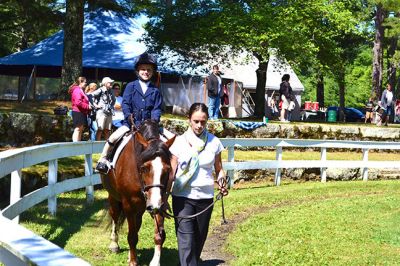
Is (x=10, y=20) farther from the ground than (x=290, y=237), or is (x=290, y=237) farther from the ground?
(x=10, y=20)

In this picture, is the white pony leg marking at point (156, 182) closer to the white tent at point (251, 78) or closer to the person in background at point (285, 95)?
the person in background at point (285, 95)

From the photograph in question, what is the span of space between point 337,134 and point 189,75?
28.3 feet

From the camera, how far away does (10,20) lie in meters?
34.6

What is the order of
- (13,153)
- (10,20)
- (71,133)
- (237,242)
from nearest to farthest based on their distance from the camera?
(13,153), (237,242), (71,133), (10,20)

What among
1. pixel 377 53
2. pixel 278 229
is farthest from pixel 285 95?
pixel 377 53

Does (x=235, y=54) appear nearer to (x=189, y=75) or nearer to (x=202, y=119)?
(x=189, y=75)

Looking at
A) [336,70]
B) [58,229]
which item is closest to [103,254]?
[58,229]

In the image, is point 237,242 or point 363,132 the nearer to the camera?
point 237,242

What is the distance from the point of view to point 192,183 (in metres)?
6.40

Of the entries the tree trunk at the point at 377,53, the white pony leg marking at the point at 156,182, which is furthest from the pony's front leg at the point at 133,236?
the tree trunk at the point at 377,53

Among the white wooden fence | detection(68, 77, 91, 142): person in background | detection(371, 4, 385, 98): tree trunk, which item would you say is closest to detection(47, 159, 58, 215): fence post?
the white wooden fence

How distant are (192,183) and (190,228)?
42cm

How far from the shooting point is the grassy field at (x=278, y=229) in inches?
325

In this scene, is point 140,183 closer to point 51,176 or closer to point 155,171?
point 155,171
